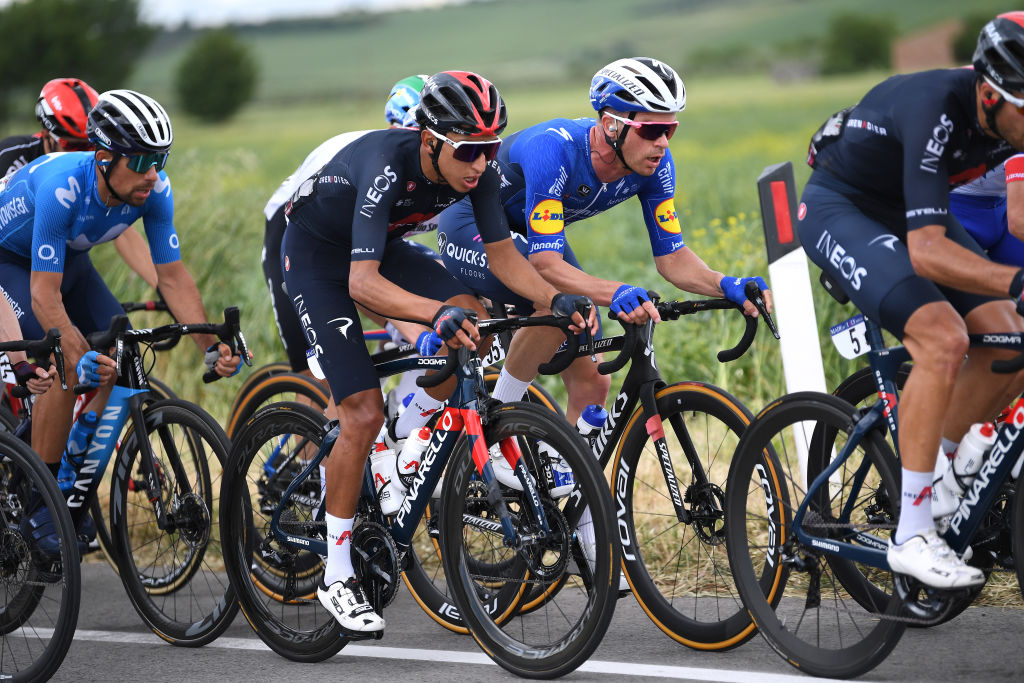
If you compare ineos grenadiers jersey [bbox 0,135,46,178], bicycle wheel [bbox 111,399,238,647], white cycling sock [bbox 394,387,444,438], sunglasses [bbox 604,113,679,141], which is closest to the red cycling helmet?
ineos grenadiers jersey [bbox 0,135,46,178]

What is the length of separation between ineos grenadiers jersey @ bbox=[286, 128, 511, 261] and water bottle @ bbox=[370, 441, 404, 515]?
0.88m

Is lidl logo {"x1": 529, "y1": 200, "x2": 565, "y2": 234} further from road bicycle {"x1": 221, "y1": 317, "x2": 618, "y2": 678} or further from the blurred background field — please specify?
the blurred background field

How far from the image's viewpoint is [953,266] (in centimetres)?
378

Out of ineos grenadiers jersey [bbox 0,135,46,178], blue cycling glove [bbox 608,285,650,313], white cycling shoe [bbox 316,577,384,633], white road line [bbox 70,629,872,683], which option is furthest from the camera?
ineos grenadiers jersey [bbox 0,135,46,178]

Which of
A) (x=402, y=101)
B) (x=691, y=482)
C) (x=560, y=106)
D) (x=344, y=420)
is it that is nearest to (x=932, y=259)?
(x=691, y=482)

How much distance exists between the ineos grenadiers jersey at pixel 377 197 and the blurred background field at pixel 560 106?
3.65 metres

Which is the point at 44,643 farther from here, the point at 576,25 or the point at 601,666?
the point at 576,25

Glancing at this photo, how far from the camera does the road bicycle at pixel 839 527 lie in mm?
3908

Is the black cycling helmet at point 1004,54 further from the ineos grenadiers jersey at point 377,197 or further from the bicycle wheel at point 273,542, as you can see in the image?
the bicycle wheel at point 273,542

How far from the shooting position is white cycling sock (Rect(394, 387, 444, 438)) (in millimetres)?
5254

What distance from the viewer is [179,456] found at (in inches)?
209

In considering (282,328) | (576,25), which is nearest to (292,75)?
(576,25)

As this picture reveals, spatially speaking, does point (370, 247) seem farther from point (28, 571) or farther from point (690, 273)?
point (28, 571)

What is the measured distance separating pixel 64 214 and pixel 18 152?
1.98 m
